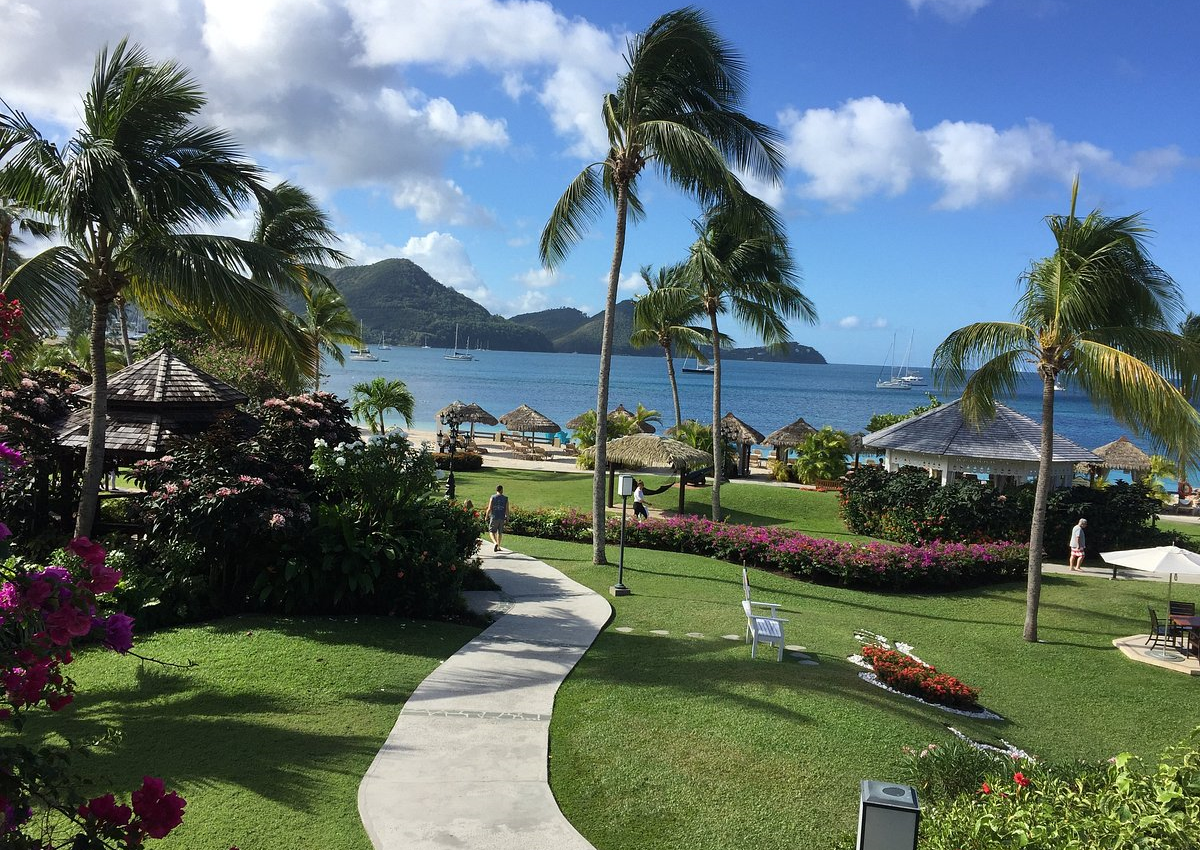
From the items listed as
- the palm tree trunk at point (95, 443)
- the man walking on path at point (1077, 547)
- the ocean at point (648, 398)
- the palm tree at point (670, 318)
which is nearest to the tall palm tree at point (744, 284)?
the palm tree at point (670, 318)

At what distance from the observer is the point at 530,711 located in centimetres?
802

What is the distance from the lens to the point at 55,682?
314cm

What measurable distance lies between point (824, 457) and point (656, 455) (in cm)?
934

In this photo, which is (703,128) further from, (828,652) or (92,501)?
(92,501)

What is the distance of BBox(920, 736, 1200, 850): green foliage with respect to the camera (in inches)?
148

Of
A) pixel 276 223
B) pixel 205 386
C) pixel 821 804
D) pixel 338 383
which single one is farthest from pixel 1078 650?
pixel 338 383

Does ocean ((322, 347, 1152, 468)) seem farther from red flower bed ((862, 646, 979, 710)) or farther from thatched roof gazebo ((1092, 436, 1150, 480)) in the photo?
red flower bed ((862, 646, 979, 710))

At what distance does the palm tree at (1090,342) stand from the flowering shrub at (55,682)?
11955mm

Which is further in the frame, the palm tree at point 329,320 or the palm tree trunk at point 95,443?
the palm tree at point 329,320

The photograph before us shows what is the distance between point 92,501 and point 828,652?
33.5ft

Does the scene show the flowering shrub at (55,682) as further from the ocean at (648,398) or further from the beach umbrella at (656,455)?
the ocean at (648,398)

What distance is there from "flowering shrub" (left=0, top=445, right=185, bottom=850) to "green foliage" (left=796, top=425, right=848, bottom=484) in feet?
94.0

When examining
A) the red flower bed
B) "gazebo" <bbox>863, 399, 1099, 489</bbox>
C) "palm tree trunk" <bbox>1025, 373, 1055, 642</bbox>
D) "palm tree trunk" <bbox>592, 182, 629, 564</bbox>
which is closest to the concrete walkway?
the red flower bed

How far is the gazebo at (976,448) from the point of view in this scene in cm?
2288
